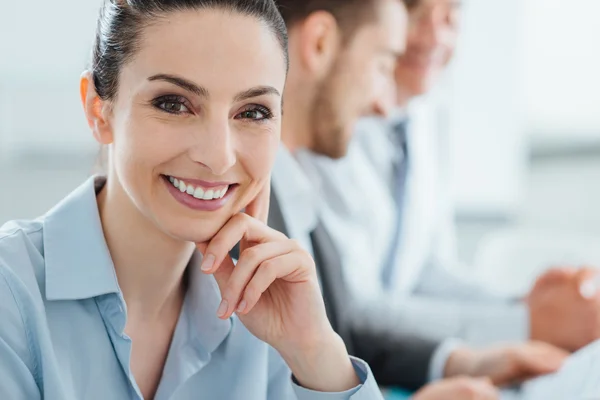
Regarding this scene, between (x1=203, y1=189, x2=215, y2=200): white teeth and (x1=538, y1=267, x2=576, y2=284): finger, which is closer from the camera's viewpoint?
(x1=203, y1=189, x2=215, y2=200): white teeth

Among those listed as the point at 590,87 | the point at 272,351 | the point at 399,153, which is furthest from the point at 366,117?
the point at 590,87

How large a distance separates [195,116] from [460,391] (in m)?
0.68

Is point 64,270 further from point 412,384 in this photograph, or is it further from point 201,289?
point 412,384

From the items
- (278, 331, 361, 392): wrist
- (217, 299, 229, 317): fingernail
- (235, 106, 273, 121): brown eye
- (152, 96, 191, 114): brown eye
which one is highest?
(152, 96, 191, 114): brown eye

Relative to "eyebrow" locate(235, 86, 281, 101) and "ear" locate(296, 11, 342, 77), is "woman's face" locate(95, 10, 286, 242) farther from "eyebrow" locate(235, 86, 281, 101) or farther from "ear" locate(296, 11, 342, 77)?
"ear" locate(296, 11, 342, 77)

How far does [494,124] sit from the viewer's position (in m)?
3.46

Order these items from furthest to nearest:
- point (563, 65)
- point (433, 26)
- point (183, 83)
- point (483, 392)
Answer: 1. point (563, 65)
2. point (433, 26)
3. point (483, 392)
4. point (183, 83)

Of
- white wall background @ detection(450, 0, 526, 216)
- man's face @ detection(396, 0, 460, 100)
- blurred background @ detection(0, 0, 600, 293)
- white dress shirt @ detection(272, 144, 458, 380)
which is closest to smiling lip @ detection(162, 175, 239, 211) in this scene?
white dress shirt @ detection(272, 144, 458, 380)

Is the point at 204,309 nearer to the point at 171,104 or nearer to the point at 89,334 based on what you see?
the point at 89,334

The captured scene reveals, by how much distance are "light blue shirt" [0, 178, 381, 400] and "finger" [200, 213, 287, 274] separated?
0.10m

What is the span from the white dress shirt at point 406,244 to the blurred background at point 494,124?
0.50 ft

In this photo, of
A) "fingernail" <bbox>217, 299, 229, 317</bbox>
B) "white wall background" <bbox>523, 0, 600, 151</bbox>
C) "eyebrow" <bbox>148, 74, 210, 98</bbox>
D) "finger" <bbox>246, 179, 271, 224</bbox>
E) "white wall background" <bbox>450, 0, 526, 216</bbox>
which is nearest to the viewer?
"eyebrow" <bbox>148, 74, 210, 98</bbox>

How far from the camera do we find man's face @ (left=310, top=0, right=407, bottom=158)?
5.01 feet

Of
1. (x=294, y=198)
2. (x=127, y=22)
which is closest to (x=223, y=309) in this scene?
(x=127, y=22)
